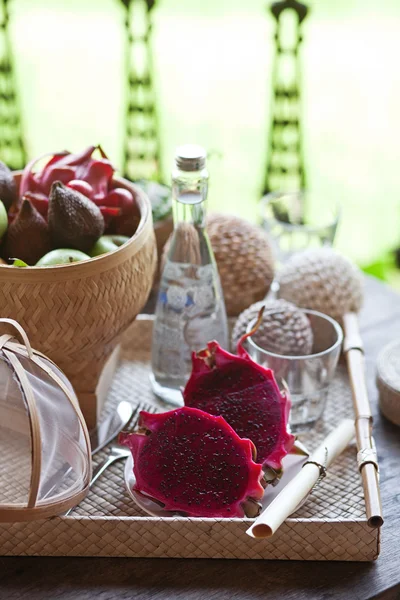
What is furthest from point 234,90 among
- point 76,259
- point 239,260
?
point 76,259

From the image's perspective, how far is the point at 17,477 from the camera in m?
0.69

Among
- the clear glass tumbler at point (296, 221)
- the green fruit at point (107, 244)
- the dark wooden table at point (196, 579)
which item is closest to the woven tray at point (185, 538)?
the dark wooden table at point (196, 579)

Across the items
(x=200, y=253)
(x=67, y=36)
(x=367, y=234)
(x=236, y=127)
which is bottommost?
(x=367, y=234)

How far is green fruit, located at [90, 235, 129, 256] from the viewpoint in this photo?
0.80 m

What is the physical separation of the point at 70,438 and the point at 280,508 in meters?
0.19

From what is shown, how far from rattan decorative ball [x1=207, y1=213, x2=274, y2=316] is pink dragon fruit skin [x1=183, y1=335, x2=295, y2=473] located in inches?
7.8

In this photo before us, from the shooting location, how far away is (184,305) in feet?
2.91

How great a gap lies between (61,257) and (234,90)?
2.02 m

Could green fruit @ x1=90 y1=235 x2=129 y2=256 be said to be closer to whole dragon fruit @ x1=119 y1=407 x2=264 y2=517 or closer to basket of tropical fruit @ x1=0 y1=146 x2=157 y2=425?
basket of tropical fruit @ x1=0 y1=146 x2=157 y2=425

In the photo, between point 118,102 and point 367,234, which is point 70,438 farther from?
point 118,102

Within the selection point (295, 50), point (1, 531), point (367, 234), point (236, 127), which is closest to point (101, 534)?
point (1, 531)

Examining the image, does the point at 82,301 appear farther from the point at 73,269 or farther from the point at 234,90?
the point at 234,90

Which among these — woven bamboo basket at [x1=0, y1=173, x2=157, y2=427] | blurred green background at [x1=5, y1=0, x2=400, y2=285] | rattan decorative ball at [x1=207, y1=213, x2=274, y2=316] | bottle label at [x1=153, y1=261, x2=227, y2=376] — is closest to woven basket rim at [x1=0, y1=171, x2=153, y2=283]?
woven bamboo basket at [x1=0, y1=173, x2=157, y2=427]

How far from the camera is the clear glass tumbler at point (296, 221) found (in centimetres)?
111
